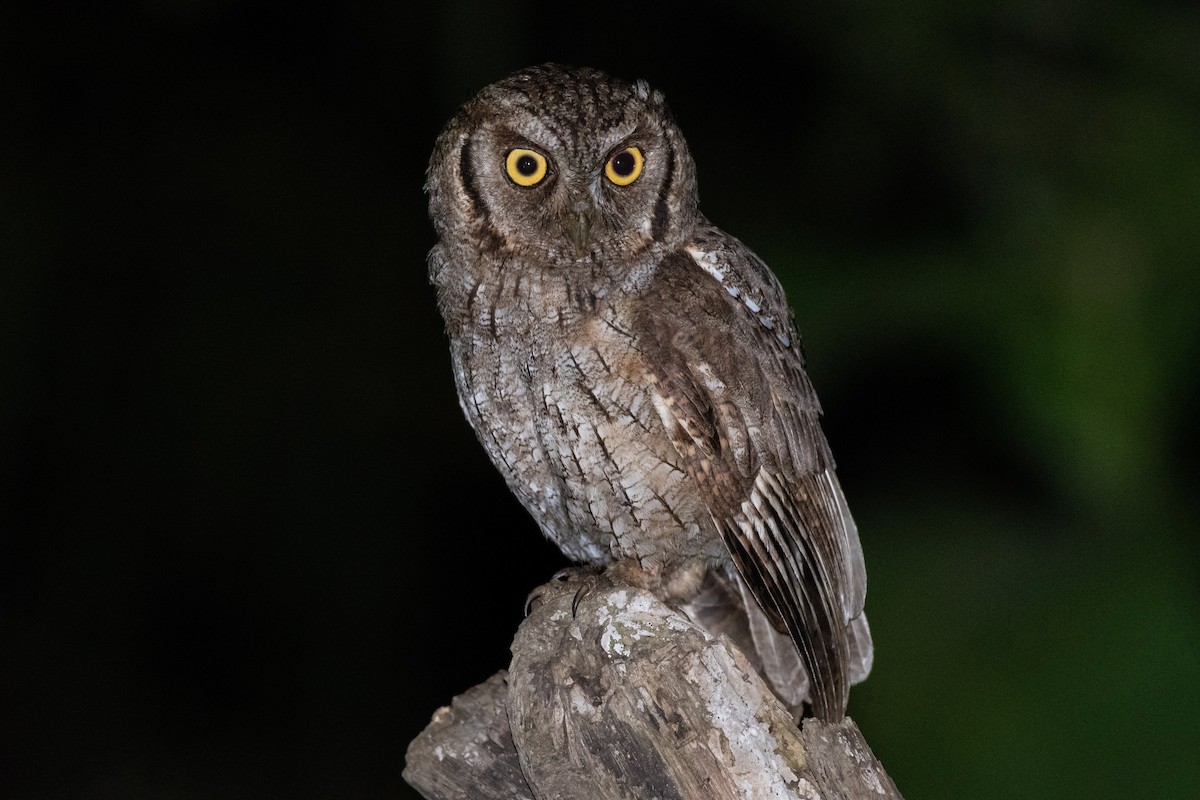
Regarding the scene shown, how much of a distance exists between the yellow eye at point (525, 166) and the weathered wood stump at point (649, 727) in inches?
19.4

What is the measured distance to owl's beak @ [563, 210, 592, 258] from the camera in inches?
57.4

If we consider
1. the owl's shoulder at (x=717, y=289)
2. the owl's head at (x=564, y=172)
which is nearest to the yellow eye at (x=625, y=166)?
the owl's head at (x=564, y=172)

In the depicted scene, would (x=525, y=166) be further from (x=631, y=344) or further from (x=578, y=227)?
(x=631, y=344)

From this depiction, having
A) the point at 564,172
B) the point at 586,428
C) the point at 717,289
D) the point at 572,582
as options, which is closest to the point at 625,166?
the point at 564,172

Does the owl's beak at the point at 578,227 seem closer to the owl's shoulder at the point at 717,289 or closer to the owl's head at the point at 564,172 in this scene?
the owl's head at the point at 564,172

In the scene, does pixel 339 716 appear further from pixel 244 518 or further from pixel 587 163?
pixel 587 163

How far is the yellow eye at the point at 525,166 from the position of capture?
1.47 m

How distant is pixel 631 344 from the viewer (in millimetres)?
1493

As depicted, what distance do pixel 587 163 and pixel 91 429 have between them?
1.31m

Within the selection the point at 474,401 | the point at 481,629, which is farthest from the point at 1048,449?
the point at 481,629

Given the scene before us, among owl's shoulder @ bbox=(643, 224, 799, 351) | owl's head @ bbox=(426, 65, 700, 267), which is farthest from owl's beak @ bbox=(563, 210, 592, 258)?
owl's shoulder @ bbox=(643, 224, 799, 351)

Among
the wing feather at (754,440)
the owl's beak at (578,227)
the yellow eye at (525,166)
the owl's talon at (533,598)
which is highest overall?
the yellow eye at (525,166)

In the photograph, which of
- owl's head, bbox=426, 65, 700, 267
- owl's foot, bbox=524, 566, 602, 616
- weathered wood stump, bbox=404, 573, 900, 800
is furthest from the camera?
owl's foot, bbox=524, 566, 602, 616

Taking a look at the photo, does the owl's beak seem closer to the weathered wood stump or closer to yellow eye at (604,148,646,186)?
yellow eye at (604,148,646,186)
